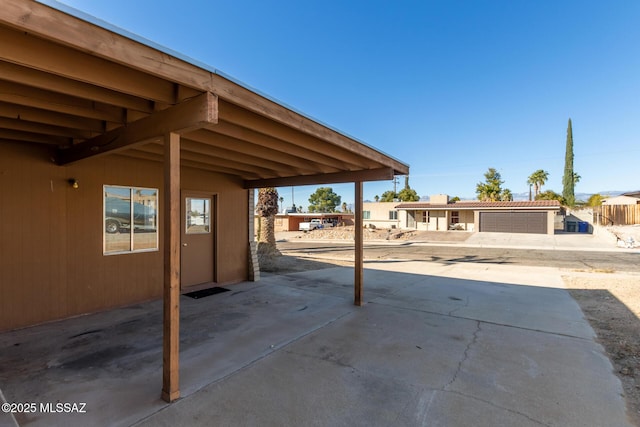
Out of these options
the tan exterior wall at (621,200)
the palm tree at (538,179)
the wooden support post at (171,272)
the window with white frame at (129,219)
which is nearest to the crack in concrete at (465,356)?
the wooden support post at (171,272)

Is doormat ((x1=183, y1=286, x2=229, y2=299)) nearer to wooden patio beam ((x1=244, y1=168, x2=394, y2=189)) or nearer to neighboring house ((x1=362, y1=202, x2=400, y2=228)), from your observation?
wooden patio beam ((x1=244, y1=168, x2=394, y2=189))

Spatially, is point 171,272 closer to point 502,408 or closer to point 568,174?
point 502,408

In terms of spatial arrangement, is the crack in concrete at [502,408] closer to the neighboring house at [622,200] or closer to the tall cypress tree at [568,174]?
the neighboring house at [622,200]

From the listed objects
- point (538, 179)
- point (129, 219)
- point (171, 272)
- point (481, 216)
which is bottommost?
point (171, 272)

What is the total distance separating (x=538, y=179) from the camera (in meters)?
40.3

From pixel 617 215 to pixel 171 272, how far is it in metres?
34.6

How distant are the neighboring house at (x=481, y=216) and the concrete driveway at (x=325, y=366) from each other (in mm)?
22122

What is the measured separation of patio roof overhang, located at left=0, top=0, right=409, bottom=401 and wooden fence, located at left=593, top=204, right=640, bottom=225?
31768 mm

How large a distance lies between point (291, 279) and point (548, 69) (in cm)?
1418

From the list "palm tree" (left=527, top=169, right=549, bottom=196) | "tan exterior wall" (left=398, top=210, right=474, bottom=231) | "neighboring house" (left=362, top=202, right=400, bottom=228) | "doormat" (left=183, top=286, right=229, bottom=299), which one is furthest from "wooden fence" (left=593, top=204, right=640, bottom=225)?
"doormat" (left=183, top=286, right=229, bottom=299)

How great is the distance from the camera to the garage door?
23516 mm

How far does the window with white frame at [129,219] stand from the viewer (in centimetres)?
499

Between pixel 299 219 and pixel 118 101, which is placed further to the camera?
pixel 299 219

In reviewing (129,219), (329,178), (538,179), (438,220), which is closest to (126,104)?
(129,219)
